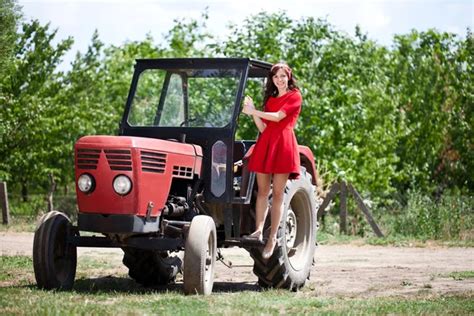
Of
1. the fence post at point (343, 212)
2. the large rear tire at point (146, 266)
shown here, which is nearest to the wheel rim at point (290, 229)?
the large rear tire at point (146, 266)

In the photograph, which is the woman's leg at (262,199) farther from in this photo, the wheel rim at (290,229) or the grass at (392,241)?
the grass at (392,241)

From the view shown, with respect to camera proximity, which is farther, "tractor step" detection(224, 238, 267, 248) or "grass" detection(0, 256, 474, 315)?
"tractor step" detection(224, 238, 267, 248)

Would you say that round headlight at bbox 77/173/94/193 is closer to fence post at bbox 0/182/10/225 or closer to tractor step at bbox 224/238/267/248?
tractor step at bbox 224/238/267/248

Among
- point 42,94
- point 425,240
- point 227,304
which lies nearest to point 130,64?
point 42,94

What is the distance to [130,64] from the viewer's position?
42.0m

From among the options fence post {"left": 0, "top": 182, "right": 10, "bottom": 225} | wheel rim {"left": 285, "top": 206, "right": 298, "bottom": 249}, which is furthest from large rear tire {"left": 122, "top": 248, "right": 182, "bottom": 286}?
fence post {"left": 0, "top": 182, "right": 10, "bottom": 225}

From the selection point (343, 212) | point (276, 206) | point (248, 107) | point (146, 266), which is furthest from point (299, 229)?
point (343, 212)

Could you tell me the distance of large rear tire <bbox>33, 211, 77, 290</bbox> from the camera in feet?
31.4

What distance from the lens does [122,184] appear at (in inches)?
367

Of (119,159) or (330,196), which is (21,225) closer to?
(330,196)

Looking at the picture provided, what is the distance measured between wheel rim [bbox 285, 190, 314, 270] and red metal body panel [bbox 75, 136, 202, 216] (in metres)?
2.17

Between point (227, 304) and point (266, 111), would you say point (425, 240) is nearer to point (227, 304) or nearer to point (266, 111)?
point (266, 111)

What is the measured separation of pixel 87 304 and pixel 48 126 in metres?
19.0

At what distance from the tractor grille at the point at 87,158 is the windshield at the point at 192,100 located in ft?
4.43
